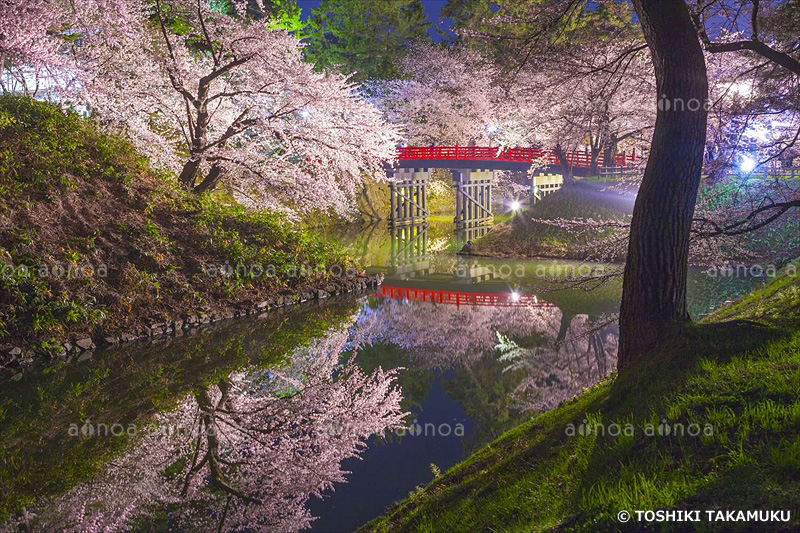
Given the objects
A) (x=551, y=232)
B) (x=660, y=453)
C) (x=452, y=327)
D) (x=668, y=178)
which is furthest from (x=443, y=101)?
(x=660, y=453)

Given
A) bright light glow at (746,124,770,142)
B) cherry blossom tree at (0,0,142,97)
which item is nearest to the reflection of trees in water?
cherry blossom tree at (0,0,142,97)

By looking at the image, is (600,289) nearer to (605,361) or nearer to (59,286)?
(605,361)

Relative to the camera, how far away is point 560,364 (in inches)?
435

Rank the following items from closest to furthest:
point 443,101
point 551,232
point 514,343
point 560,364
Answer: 1. point 560,364
2. point 514,343
3. point 551,232
4. point 443,101

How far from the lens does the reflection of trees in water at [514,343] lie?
998 centimetres

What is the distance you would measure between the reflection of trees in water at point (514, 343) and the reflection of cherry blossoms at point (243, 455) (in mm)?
1792

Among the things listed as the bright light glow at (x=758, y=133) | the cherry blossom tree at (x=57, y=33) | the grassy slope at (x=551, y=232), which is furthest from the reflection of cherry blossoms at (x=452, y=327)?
the bright light glow at (x=758, y=133)

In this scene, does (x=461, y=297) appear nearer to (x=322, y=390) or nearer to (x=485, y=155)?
(x=322, y=390)

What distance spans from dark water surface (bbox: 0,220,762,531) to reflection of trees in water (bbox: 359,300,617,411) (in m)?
0.04


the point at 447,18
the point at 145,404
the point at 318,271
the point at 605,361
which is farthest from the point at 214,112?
the point at 447,18

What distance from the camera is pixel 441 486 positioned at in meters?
5.88

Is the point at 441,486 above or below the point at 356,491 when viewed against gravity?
above

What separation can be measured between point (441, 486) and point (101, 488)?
11.0 feet

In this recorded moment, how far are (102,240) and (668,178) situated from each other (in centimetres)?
1123
